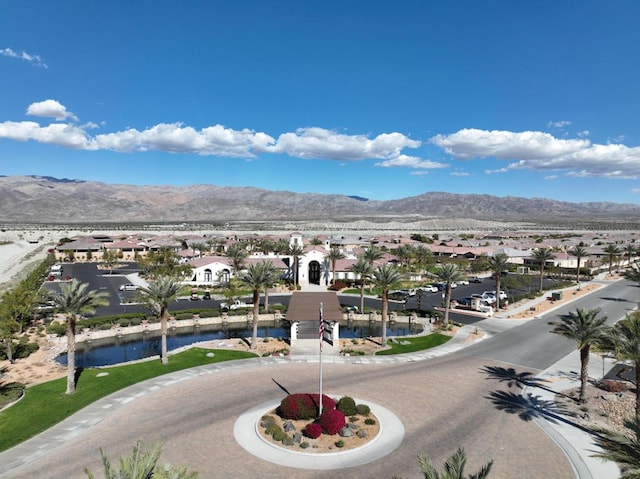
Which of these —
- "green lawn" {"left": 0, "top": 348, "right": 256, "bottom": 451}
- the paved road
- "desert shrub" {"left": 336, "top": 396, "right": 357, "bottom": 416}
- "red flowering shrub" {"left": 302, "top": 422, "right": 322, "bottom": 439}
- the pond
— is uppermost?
"desert shrub" {"left": 336, "top": 396, "right": 357, "bottom": 416}

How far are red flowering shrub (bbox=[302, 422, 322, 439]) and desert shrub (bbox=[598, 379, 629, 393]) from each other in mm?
25061

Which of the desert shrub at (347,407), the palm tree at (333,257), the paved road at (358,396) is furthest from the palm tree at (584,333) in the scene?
the palm tree at (333,257)

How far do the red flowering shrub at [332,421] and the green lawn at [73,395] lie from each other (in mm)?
16943

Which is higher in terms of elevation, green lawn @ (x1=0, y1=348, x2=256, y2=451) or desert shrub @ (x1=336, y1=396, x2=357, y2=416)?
desert shrub @ (x1=336, y1=396, x2=357, y2=416)

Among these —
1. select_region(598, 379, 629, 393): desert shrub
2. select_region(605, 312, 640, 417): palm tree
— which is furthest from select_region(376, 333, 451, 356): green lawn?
select_region(605, 312, 640, 417): palm tree

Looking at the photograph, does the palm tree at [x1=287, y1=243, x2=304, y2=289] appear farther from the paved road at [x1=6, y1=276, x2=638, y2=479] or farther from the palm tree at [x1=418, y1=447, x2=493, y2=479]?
the palm tree at [x1=418, y1=447, x2=493, y2=479]

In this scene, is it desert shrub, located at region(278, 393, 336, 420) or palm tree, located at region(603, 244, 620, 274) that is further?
palm tree, located at region(603, 244, 620, 274)

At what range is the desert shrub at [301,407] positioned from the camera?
26578 millimetres

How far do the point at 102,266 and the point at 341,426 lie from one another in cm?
9265

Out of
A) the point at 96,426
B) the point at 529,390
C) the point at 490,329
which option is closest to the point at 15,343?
the point at 96,426

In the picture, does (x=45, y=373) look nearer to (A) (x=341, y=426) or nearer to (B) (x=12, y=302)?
(B) (x=12, y=302)

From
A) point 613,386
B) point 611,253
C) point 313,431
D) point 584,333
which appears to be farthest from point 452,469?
point 611,253

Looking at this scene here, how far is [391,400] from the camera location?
99.5 ft

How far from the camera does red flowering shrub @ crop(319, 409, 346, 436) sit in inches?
988
